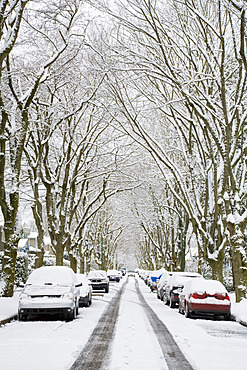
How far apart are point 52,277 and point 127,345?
261 inches

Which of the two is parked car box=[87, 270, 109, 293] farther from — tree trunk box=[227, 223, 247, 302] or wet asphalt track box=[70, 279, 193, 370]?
wet asphalt track box=[70, 279, 193, 370]

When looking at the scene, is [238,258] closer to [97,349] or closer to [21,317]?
[21,317]

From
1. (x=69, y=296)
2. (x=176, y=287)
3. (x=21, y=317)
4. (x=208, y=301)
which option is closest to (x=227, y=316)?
(x=208, y=301)

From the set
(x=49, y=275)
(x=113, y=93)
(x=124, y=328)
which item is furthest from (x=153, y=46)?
(x=124, y=328)

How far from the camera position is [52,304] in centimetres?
1474

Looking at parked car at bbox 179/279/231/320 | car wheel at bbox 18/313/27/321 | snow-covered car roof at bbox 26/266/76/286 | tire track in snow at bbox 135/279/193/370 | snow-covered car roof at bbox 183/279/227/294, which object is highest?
snow-covered car roof at bbox 26/266/76/286

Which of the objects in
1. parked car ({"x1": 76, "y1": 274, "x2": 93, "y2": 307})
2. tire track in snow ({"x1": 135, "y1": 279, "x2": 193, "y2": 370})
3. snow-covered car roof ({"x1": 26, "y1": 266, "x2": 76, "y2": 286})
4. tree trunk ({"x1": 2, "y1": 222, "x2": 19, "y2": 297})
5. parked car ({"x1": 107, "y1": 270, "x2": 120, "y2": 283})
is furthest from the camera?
parked car ({"x1": 107, "y1": 270, "x2": 120, "y2": 283})

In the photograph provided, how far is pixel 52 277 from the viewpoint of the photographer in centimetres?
1614

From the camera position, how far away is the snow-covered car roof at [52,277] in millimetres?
15805

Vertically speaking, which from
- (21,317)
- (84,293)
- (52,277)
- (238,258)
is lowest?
(21,317)

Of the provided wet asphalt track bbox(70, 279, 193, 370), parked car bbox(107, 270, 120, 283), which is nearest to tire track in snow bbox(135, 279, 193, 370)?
wet asphalt track bbox(70, 279, 193, 370)

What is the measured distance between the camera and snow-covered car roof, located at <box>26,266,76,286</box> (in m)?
15.8

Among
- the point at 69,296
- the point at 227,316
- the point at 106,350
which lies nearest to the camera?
the point at 106,350

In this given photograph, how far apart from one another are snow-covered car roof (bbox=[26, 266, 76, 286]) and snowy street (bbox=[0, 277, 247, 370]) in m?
1.45
